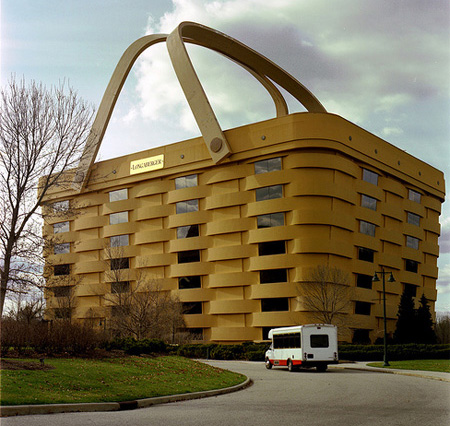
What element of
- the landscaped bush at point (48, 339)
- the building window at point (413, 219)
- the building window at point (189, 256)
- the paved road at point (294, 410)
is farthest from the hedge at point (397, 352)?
the building window at point (413, 219)

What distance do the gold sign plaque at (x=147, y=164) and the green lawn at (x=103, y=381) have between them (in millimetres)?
46155

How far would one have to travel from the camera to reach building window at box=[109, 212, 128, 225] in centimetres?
7331

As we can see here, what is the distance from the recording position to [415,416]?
13141 millimetres

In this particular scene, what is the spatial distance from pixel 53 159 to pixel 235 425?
1608 cm

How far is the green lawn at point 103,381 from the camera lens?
15.3m

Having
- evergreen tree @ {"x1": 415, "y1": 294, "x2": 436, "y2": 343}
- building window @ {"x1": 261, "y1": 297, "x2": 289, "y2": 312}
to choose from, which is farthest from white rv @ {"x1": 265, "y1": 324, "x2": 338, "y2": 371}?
evergreen tree @ {"x1": 415, "y1": 294, "x2": 436, "y2": 343}

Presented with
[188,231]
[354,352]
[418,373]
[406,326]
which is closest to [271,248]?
[188,231]

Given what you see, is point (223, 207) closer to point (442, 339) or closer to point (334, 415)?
point (442, 339)

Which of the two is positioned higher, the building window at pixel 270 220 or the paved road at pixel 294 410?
the building window at pixel 270 220

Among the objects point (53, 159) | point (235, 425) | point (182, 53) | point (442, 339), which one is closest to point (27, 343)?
point (53, 159)

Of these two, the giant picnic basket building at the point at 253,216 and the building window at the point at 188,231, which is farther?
the building window at the point at 188,231

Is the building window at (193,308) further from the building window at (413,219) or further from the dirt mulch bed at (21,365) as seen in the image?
the dirt mulch bed at (21,365)

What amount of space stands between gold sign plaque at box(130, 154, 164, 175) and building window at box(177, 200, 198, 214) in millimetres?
5597

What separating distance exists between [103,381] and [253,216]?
4358 centimetres
